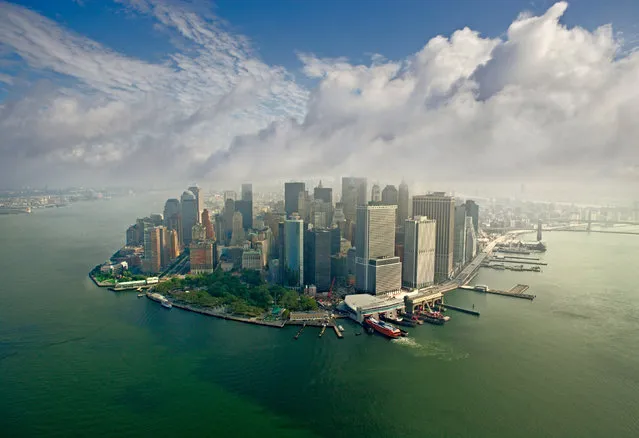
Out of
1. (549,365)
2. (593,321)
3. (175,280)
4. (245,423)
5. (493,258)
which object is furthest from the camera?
(493,258)

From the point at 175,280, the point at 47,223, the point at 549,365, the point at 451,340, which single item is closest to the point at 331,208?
the point at 175,280

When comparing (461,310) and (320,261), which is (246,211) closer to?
(320,261)


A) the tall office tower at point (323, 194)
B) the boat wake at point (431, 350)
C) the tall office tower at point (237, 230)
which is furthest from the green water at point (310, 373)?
the tall office tower at point (323, 194)

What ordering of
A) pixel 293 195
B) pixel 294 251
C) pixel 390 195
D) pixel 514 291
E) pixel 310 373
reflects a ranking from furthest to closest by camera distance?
pixel 293 195
pixel 390 195
pixel 294 251
pixel 514 291
pixel 310 373

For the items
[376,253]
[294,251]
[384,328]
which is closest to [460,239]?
[376,253]

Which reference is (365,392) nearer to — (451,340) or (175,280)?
(451,340)

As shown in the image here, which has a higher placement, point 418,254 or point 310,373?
point 418,254
